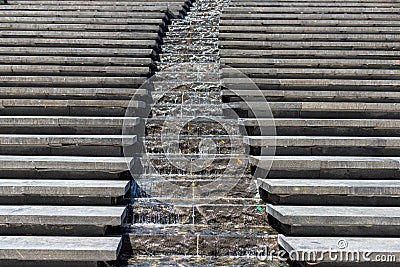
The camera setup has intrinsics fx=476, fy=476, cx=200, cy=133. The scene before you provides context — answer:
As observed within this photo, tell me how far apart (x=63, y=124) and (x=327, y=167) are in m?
2.70

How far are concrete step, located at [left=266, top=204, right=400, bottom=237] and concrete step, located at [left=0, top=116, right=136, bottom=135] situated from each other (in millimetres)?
1994

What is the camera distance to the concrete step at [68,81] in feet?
19.5

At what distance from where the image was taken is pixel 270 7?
30.9 ft

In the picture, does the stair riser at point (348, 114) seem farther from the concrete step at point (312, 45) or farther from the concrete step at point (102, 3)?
the concrete step at point (102, 3)

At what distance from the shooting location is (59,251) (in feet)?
11.1

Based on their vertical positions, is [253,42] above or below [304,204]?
above

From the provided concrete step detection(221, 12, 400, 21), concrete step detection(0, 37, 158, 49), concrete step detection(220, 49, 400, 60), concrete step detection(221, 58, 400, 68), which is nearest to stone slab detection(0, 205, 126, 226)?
concrete step detection(221, 58, 400, 68)

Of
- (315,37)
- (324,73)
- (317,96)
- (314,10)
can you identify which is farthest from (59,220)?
(314,10)

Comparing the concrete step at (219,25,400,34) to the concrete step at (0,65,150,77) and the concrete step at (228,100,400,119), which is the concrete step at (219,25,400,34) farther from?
the concrete step at (228,100,400,119)

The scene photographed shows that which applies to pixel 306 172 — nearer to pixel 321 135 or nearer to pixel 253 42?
pixel 321 135

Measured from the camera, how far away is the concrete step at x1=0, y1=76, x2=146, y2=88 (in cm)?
595

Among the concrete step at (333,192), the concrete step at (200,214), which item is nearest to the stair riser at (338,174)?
the concrete step at (333,192)

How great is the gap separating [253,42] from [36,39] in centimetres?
332

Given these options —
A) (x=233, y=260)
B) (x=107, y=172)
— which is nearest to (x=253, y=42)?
(x=107, y=172)
